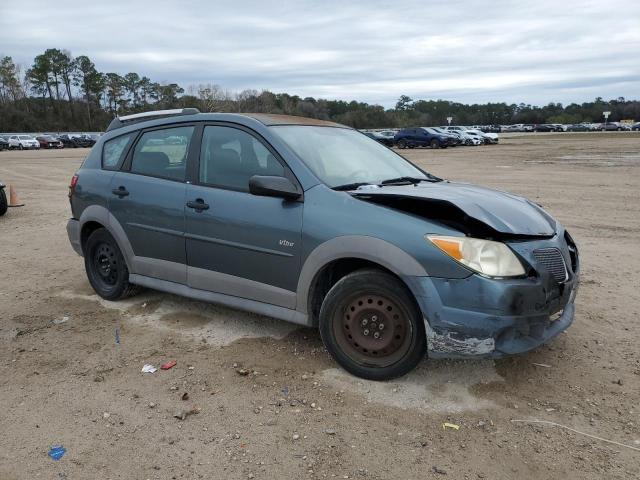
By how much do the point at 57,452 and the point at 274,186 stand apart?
2.03 m

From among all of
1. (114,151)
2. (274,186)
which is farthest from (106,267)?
(274,186)

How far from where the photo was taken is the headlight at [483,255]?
3258mm

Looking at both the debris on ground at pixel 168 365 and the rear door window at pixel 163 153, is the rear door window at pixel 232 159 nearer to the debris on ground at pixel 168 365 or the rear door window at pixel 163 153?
the rear door window at pixel 163 153

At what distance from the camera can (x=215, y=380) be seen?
3760 mm

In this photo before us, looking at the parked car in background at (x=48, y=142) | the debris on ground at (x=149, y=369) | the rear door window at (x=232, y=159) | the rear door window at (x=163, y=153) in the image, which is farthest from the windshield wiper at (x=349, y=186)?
the parked car in background at (x=48, y=142)

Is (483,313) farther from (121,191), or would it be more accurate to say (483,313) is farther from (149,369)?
(121,191)

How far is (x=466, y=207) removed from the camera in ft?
11.4

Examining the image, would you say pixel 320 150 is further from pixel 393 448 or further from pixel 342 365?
pixel 393 448

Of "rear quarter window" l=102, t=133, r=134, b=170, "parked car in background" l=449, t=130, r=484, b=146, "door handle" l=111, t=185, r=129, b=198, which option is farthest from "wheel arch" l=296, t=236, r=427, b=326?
"parked car in background" l=449, t=130, r=484, b=146

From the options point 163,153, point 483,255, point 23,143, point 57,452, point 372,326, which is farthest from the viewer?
point 23,143

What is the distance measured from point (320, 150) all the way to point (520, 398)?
2.26 meters

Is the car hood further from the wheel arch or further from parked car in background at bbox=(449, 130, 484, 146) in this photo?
parked car in background at bbox=(449, 130, 484, 146)

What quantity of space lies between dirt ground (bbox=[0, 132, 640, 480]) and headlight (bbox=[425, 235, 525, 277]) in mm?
832

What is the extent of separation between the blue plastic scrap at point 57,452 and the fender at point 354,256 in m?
1.68
